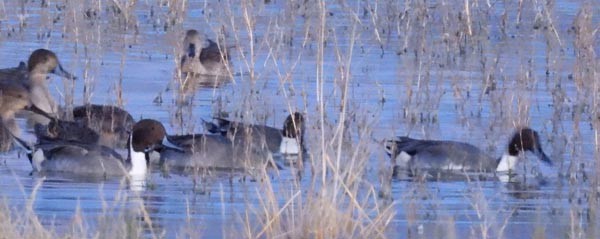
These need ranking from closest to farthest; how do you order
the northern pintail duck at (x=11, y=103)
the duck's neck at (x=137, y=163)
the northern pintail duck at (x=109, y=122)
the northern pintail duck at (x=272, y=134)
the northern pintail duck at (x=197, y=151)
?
the duck's neck at (x=137, y=163)
the northern pintail duck at (x=197, y=151)
the northern pintail duck at (x=272, y=134)
the northern pintail duck at (x=109, y=122)
the northern pintail duck at (x=11, y=103)

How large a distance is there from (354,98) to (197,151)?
7.69ft

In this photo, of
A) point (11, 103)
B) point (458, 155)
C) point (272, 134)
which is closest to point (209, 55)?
point (11, 103)

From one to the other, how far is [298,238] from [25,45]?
31.6 feet

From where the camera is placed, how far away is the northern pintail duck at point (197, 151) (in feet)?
38.5

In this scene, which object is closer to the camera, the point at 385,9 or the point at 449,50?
the point at 449,50

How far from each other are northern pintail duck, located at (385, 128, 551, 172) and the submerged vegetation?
6.6 inches

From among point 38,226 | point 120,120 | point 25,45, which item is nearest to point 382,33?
point 25,45

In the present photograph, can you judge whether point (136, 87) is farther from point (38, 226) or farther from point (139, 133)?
point (38, 226)

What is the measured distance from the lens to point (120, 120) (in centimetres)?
1283

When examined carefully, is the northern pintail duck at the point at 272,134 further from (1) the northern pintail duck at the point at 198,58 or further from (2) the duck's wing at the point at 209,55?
(2) the duck's wing at the point at 209,55

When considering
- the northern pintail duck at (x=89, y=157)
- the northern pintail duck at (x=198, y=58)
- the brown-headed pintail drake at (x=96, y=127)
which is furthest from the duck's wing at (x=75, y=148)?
the northern pintail duck at (x=198, y=58)

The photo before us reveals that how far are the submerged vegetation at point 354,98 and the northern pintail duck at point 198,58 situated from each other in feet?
0.64

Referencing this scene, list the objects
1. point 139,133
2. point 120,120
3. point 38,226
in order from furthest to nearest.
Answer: point 120,120
point 139,133
point 38,226

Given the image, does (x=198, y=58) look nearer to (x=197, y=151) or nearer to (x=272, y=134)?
(x=272, y=134)
